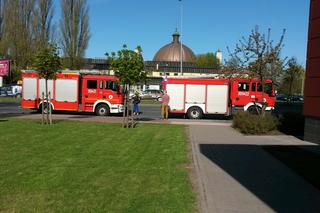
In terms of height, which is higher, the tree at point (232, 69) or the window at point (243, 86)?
the tree at point (232, 69)

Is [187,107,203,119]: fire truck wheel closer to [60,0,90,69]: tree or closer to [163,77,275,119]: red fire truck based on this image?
[163,77,275,119]: red fire truck

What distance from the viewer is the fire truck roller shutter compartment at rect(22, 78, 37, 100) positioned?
2517 centimetres

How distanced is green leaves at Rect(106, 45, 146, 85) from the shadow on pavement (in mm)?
5836

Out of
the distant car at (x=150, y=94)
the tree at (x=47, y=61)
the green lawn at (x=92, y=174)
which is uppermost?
the tree at (x=47, y=61)

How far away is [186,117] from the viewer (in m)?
25.9

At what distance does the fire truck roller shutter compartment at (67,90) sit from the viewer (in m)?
24.9

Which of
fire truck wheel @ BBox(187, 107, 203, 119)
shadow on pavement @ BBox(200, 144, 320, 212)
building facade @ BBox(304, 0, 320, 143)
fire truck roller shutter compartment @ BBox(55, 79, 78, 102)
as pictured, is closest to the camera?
shadow on pavement @ BBox(200, 144, 320, 212)

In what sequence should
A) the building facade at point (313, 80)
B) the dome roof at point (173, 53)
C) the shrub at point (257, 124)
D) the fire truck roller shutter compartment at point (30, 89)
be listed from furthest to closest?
the dome roof at point (173, 53)
the fire truck roller shutter compartment at point (30, 89)
the shrub at point (257, 124)
the building facade at point (313, 80)

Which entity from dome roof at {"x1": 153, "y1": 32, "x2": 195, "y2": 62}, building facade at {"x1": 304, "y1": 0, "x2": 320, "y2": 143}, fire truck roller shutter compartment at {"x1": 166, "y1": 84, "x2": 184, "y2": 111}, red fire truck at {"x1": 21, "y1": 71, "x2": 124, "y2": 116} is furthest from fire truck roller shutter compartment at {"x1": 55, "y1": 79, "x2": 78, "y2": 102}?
dome roof at {"x1": 153, "y1": 32, "x2": 195, "y2": 62}

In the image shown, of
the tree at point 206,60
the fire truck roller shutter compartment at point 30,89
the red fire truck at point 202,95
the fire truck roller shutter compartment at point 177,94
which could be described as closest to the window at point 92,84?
the fire truck roller shutter compartment at point 30,89

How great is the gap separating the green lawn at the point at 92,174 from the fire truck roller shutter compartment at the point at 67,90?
1152 centimetres

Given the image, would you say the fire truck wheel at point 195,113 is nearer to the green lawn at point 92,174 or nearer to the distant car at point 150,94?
the green lawn at point 92,174

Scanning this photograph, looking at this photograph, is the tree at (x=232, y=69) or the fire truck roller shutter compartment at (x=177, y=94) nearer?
the tree at (x=232, y=69)

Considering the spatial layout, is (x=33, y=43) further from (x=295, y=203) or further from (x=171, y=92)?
(x=295, y=203)
